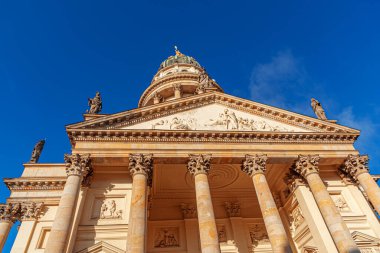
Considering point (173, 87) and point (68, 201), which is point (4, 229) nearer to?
point (68, 201)

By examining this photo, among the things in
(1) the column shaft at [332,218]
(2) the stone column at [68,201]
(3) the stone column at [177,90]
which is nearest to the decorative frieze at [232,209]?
(1) the column shaft at [332,218]

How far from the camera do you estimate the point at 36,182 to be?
16.8 metres

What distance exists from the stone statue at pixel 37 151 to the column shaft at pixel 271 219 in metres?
14.8

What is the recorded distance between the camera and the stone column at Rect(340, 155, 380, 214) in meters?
15.0

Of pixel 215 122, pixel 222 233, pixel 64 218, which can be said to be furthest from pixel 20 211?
pixel 215 122

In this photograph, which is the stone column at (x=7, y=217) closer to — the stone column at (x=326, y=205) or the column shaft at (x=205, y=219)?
the column shaft at (x=205, y=219)

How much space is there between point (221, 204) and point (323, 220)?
7.11m

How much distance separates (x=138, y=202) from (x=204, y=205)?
3.09 m

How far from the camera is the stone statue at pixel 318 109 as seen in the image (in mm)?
18922

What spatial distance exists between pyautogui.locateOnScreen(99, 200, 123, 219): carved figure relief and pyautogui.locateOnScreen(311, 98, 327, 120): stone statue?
14.5m

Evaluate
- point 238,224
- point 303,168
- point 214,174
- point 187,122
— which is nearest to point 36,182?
point 187,122

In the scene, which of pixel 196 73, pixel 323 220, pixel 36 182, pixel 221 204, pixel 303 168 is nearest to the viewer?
pixel 323 220

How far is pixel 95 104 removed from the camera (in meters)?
17.8

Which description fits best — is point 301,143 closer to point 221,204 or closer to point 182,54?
point 221,204
